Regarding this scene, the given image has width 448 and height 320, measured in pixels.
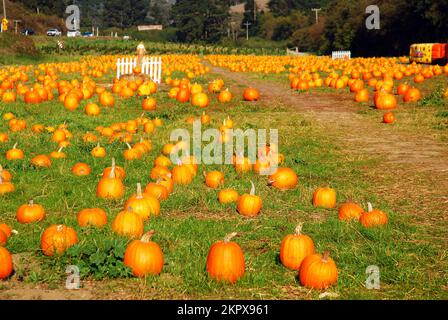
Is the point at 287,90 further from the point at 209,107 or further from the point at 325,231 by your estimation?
the point at 325,231

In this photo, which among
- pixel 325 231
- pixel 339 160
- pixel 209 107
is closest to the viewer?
pixel 325 231

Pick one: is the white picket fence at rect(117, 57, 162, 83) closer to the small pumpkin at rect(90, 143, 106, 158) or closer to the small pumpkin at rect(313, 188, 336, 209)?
the small pumpkin at rect(90, 143, 106, 158)

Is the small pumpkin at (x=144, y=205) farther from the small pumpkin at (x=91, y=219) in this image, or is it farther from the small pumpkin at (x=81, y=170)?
the small pumpkin at (x=81, y=170)

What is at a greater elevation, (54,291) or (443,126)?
(443,126)

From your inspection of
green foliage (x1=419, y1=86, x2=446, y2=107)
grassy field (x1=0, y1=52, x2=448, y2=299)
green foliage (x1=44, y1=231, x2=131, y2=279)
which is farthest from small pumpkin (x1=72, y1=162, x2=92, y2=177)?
green foliage (x1=419, y1=86, x2=446, y2=107)

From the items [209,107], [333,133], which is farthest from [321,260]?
[209,107]

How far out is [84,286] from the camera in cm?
468

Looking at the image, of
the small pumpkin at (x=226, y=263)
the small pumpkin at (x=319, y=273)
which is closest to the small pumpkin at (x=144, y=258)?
the small pumpkin at (x=226, y=263)

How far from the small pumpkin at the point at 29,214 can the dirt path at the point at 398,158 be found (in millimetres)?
4092

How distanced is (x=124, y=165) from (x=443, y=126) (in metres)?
7.53

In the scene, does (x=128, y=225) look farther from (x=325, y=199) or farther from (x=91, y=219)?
(x=325, y=199)

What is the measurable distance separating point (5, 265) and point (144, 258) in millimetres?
1138

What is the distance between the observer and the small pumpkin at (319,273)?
4.72m

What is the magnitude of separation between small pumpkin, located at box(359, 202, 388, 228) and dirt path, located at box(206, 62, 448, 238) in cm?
49
